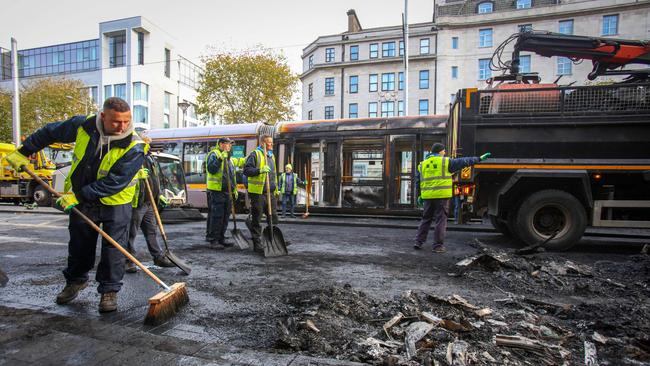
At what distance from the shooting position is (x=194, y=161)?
13695 millimetres

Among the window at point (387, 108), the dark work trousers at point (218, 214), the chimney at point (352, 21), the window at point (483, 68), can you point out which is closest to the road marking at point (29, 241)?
the dark work trousers at point (218, 214)

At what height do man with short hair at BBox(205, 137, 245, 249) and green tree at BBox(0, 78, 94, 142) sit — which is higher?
green tree at BBox(0, 78, 94, 142)

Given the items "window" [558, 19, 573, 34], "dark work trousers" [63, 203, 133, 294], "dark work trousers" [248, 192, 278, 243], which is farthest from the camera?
"window" [558, 19, 573, 34]

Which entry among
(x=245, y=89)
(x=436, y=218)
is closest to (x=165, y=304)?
(x=436, y=218)

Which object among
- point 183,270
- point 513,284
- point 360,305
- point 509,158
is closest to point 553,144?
point 509,158

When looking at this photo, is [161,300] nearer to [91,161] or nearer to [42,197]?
[91,161]

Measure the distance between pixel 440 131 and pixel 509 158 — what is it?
14.9 feet

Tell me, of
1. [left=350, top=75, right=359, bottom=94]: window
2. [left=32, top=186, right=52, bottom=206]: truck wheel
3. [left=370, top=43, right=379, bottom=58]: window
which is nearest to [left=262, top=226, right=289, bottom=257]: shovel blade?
[left=32, top=186, right=52, bottom=206]: truck wheel

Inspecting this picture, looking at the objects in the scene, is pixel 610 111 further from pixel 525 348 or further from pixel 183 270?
pixel 183 270

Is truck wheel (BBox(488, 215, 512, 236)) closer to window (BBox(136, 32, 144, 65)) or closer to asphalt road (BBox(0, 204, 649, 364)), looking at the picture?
asphalt road (BBox(0, 204, 649, 364))

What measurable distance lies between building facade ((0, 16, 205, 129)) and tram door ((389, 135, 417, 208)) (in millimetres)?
33367

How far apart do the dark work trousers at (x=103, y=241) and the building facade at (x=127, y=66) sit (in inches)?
1549

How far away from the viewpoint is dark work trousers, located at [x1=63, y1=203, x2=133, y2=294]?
3.33 meters

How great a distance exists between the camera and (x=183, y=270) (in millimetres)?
4715
